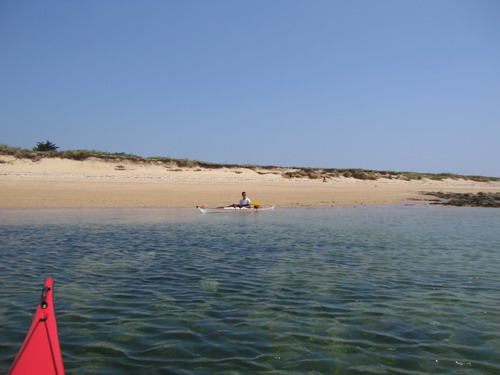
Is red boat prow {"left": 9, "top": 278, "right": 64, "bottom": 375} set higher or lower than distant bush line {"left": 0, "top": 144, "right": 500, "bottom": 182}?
lower

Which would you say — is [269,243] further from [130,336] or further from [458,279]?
[130,336]

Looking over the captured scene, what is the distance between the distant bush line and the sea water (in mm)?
27987

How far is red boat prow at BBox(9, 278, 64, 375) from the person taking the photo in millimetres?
3215

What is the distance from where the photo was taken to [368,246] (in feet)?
38.5

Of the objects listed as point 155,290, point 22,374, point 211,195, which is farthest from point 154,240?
point 211,195

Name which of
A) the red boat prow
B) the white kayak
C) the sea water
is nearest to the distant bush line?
the white kayak

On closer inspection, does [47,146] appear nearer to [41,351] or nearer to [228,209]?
[228,209]

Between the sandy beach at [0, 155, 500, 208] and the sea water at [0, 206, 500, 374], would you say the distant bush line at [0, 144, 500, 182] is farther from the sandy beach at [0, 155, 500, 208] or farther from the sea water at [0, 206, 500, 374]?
the sea water at [0, 206, 500, 374]

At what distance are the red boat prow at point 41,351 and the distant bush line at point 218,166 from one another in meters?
37.8

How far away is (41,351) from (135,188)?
2768cm

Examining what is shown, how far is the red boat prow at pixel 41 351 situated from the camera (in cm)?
321

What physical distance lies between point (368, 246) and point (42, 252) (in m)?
9.10

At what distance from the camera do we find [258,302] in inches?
250

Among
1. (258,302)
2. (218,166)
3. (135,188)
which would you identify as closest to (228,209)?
(135,188)
